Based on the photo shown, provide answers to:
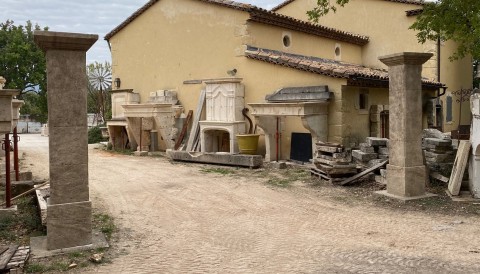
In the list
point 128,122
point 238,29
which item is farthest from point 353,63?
point 128,122

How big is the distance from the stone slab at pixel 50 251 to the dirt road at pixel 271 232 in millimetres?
212

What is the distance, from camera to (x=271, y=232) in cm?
614

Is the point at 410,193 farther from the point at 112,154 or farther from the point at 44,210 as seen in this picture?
the point at 112,154

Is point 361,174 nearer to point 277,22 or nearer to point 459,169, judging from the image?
point 459,169

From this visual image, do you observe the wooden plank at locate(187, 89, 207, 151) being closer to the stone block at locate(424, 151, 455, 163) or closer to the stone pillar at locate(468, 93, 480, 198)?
the stone block at locate(424, 151, 455, 163)

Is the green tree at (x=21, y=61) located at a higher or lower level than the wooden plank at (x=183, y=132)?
higher

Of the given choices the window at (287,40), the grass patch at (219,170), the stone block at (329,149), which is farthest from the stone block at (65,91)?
the window at (287,40)

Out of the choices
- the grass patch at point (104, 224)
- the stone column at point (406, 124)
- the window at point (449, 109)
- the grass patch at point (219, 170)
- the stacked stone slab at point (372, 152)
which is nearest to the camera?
the grass patch at point (104, 224)

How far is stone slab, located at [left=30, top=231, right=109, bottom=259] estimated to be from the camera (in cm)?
513

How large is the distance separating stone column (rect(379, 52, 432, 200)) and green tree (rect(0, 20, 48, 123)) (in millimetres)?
28789

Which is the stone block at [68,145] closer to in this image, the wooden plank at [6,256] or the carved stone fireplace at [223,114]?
the wooden plank at [6,256]

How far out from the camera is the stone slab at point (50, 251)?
5129mm

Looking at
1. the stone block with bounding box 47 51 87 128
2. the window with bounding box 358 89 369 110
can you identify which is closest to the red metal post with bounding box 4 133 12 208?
the stone block with bounding box 47 51 87 128

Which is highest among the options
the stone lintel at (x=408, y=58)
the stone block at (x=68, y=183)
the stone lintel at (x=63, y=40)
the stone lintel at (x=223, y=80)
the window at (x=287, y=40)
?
the window at (x=287, y=40)
